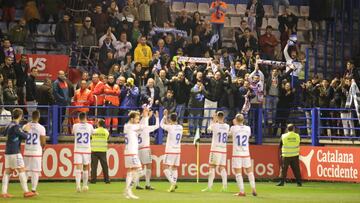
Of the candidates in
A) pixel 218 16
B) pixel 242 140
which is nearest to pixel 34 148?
pixel 242 140

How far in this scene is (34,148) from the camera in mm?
26641

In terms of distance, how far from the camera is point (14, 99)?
3164cm

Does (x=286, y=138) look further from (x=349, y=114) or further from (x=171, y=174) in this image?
(x=171, y=174)

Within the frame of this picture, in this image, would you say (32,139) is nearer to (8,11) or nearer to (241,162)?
(241,162)

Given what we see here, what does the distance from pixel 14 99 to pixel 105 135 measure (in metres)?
3.33

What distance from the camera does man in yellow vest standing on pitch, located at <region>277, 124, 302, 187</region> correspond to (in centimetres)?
3281

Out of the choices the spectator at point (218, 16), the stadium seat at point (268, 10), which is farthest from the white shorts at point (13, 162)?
the stadium seat at point (268, 10)

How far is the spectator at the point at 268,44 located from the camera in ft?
129

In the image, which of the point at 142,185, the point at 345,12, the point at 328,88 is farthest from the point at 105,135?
the point at 345,12

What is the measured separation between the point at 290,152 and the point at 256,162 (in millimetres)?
2464

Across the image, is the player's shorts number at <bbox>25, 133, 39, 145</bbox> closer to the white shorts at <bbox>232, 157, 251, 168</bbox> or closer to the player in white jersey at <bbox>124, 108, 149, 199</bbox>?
the player in white jersey at <bbox>124, 108, 149, 199</bbox>

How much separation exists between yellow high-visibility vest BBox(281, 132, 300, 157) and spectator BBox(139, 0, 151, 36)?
335 inches

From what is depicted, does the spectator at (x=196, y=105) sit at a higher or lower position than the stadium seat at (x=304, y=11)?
lower

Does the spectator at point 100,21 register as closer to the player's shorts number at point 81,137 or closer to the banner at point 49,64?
the banner at point 49,64
